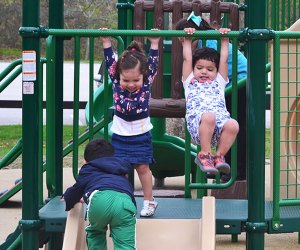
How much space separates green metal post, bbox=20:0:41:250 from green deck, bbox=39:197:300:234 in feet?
0.30

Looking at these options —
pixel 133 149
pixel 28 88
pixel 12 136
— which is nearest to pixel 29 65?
pixel 28 88

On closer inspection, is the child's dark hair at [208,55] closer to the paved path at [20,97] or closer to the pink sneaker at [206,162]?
the pink sneaker at [206,162]

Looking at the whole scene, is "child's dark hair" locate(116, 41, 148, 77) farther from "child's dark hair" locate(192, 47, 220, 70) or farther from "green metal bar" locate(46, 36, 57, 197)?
"green metal bar" locate(46, 36, 57, 197)

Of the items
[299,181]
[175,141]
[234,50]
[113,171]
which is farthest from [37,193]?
[175,141]

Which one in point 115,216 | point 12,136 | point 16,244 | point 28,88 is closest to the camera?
point 115,216

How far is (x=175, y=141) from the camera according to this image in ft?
29.6

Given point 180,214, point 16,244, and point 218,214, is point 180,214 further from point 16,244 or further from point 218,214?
point 16,244

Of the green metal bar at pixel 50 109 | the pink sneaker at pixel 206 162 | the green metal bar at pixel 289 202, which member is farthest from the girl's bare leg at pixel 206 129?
the green metal bar at pixel 50 109

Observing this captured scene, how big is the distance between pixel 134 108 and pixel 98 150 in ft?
1.40

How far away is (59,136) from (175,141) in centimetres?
305

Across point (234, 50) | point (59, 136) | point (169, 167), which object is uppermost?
point (234, 50)

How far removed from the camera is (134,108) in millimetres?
5512

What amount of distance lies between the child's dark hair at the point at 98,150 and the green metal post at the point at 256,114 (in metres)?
0.78

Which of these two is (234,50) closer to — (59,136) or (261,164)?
(261,164)
